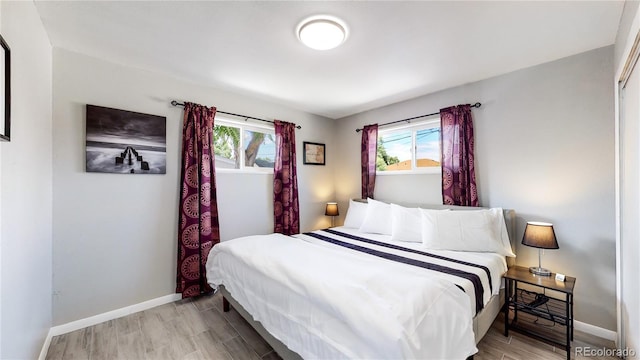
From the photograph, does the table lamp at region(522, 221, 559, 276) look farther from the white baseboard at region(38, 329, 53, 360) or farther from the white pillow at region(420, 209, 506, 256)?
the white baseboard at region(38, 329, 53, 360)

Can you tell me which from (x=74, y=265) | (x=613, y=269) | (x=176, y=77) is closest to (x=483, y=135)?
(x=613, y=269)

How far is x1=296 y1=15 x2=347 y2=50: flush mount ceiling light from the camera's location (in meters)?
1.73

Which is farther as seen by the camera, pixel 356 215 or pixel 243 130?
pixel 356 215

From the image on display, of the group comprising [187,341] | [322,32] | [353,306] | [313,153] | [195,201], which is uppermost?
[322,32]

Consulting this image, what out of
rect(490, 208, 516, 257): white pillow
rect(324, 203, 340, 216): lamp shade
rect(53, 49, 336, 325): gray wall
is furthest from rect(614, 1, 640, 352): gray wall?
rect(53, 49, 336, 325): gray wall

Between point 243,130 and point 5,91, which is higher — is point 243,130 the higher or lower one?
the higher one

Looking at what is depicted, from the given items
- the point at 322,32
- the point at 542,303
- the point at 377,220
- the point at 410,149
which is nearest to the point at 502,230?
the point at 542,303

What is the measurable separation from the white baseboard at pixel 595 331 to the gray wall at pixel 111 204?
11.7 ft

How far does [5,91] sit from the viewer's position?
1.17 meters

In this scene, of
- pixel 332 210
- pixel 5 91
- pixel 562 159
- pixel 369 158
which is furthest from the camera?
pixel 332 210

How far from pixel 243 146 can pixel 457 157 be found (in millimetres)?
2646

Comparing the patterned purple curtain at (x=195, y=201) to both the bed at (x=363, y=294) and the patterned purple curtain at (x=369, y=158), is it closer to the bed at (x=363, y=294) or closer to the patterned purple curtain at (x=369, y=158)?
the bed at (x=363, y=294)

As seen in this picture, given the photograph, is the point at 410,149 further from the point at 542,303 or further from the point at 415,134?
the point at 542,303

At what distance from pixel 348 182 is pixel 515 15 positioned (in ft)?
9.44
